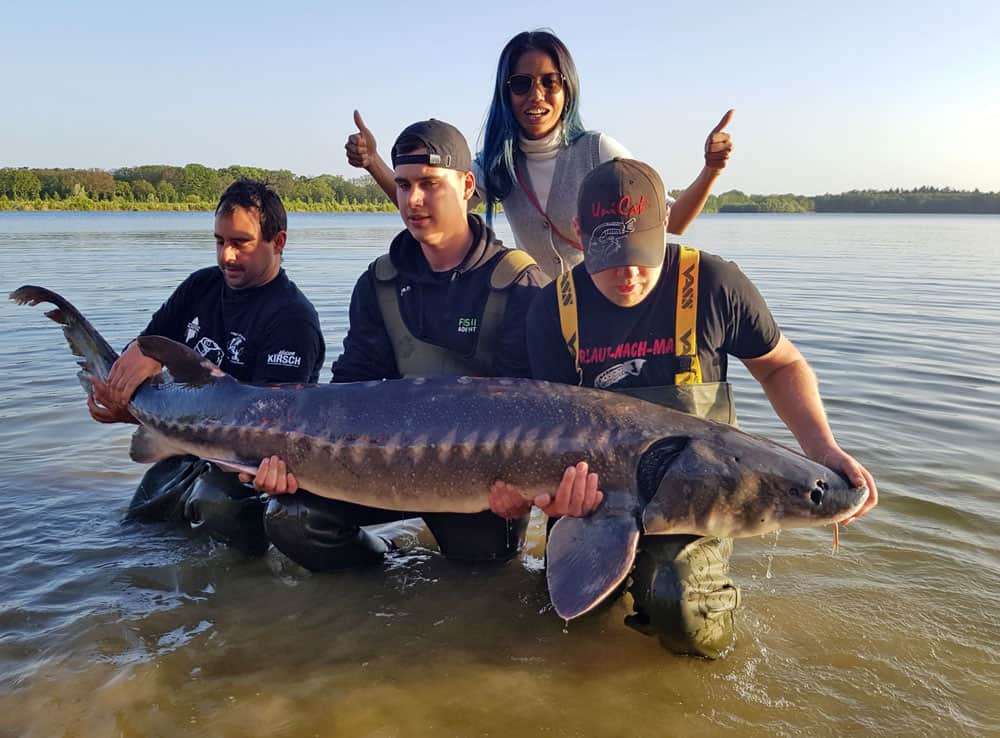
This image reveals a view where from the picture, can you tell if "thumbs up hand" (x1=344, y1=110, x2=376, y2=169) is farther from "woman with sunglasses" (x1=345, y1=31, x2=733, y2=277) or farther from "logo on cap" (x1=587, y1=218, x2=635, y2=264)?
"logo on cap" (x1=587, y1=218, x2=635, y2=264)

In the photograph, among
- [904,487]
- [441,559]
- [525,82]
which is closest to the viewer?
[441,559]

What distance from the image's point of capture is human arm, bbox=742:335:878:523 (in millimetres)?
3256

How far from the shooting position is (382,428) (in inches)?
139

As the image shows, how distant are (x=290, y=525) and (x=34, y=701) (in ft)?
4.17

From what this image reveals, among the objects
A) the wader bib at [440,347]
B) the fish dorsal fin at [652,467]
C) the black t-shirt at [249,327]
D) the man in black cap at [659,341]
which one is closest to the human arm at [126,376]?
the black t-shirt at [249,327]

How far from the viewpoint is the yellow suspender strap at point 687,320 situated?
346 centimetres

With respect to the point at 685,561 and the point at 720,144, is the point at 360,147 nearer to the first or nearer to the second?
the point at 720,144

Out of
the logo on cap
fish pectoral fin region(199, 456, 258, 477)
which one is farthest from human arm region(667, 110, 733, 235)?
fish pectoral fin region(199, 456, 258, 477)

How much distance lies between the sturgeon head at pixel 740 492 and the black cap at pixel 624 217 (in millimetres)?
835

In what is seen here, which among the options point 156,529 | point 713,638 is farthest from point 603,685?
point 156,529

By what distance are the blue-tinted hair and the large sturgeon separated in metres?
1.74

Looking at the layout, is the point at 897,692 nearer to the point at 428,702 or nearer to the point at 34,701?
the point at 428,702

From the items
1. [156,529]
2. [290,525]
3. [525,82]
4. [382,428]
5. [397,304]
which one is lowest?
[156,529]

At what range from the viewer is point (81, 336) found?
4.32 meters
